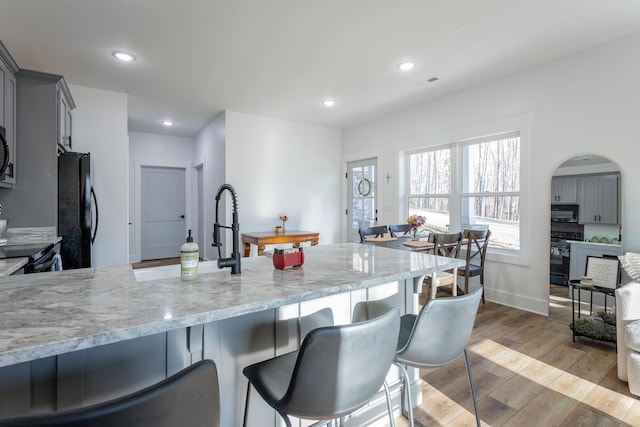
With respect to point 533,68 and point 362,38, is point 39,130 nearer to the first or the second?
point 362,38

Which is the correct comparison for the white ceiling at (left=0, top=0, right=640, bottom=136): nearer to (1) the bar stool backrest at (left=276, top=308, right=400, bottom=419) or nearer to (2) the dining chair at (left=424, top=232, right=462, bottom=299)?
(2) the dining chair at (left=424, top=232, right=462, bottom=299)

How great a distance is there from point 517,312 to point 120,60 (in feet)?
16.0

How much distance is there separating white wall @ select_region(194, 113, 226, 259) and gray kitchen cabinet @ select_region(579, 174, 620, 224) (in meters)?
4.30

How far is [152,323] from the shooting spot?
82 cm

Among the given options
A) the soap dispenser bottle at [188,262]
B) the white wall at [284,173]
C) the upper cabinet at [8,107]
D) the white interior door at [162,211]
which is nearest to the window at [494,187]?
the white wall at [284,173]

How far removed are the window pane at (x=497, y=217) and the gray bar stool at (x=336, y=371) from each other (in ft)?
10.9

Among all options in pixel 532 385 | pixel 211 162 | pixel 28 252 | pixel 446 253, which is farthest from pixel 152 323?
pixel 211 162

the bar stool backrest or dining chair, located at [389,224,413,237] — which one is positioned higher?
dining chair, located at [389,224,413,237]

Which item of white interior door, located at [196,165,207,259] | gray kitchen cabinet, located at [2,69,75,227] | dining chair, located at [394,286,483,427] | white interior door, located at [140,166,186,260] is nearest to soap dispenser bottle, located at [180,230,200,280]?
dining chair, located at [394,286,483,427]

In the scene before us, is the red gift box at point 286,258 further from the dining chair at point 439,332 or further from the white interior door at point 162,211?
the white interior door at point 162,211

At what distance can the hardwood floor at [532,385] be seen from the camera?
5.91 feet

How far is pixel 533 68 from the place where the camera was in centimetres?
340

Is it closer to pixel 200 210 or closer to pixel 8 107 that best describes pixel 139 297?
pixel 8 107

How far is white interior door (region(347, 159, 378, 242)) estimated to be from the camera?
5.59 metres
